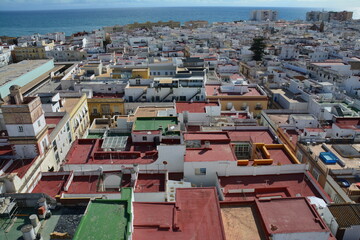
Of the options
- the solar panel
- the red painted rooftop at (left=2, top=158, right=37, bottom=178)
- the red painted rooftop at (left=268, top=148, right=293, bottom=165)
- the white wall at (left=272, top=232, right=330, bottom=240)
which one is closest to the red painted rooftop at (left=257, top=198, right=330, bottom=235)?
the white wall at (left=272, top=232, right=330, bottom=240)

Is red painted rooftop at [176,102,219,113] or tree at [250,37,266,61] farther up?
tree at [250,37,266,61]

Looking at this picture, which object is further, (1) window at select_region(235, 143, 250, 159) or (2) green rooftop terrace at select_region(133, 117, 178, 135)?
(2) green rooftop terrace at select_region(133, 117, 178, 135)

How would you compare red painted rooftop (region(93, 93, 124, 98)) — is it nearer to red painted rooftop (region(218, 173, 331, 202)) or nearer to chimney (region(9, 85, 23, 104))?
chimney (region(9, 85, 23, 104))

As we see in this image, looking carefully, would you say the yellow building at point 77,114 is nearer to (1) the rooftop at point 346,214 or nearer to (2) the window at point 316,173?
(2) the window at point 316,173

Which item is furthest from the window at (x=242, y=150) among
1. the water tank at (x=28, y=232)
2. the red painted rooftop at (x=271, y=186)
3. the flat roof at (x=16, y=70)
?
the flat roof at (x=16, y=70)

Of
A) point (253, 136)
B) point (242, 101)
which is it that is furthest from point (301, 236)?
point (242, 101)

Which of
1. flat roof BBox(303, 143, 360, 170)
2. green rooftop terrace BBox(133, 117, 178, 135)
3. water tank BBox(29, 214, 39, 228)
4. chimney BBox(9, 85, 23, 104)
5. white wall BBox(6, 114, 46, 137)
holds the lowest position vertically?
flat roof BBox(303, 143, 360, 170)

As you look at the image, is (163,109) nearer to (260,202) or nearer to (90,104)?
(90,104)
